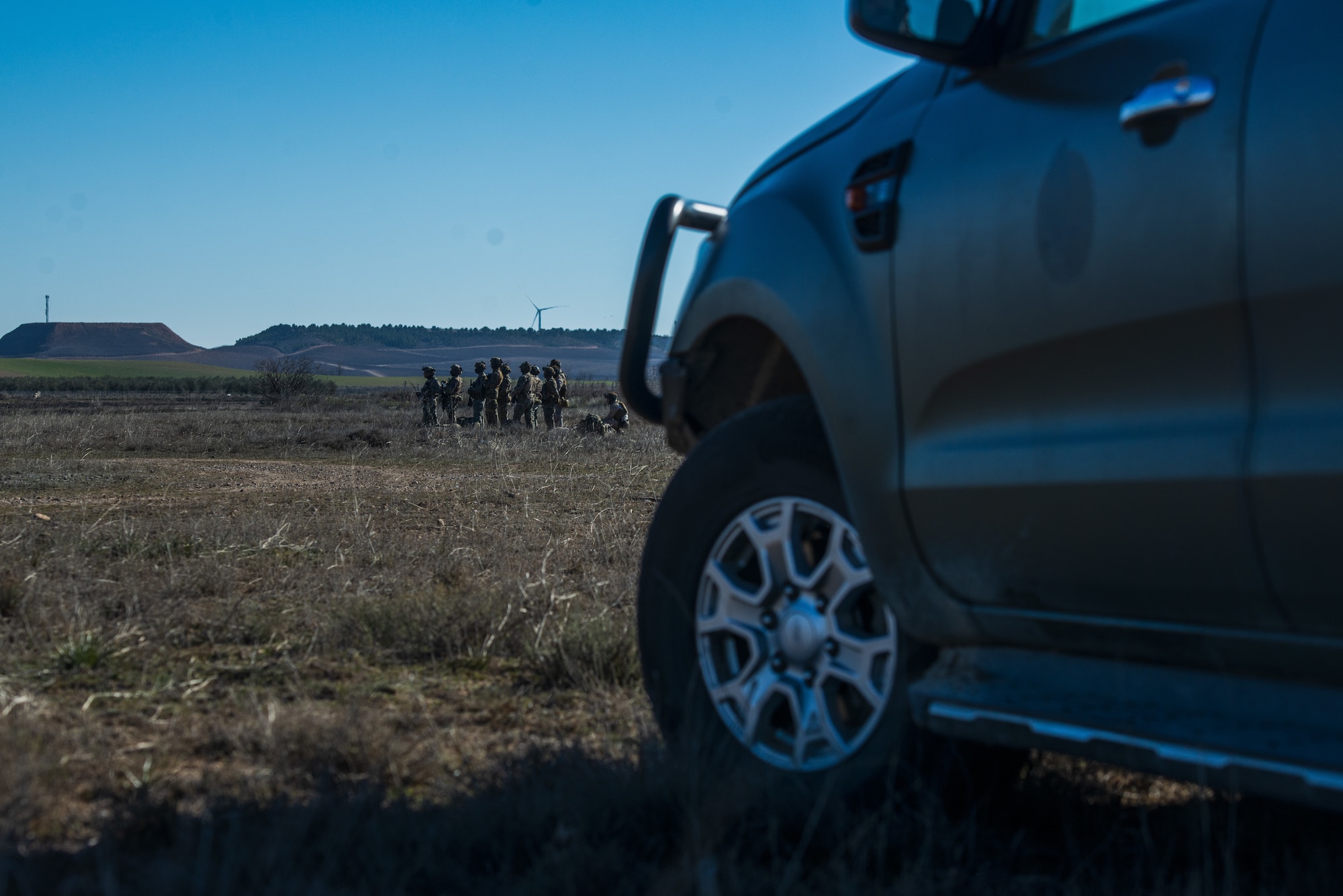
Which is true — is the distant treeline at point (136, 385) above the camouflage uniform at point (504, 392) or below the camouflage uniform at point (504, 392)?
below

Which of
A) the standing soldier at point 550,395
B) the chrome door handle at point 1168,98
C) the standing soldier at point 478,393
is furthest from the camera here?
the standing soldier at point 478,393

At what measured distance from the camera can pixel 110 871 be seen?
1.97 metres

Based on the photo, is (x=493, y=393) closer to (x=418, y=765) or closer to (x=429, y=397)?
(x=429, y=397)

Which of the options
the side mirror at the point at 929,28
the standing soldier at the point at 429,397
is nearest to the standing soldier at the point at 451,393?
the standing soldier at the point at 429,397

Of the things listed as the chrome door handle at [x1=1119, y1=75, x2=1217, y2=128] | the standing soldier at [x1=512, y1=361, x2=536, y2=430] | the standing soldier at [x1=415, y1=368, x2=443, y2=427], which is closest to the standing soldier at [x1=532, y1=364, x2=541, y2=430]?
the standing soldier at [x1=512, y1=361, x2=536, y2=430]

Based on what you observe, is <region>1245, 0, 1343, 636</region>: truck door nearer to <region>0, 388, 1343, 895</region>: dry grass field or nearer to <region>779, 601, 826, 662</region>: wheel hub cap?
<region>0, 388, 1343, 895</region>: dry grass field

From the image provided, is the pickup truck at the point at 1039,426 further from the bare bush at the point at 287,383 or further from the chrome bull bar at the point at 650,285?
the bare bush at the point at 287,383

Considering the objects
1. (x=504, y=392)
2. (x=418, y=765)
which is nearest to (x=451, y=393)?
(x=504, y=392)

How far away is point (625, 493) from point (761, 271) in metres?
7.43

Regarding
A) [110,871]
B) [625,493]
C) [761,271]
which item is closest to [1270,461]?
[761,271]

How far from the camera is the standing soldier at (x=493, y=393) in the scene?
2733 cm

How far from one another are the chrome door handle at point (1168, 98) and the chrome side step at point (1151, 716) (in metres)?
0.91

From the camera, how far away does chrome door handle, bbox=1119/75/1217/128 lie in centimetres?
190

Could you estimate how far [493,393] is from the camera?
2741 centimetres
